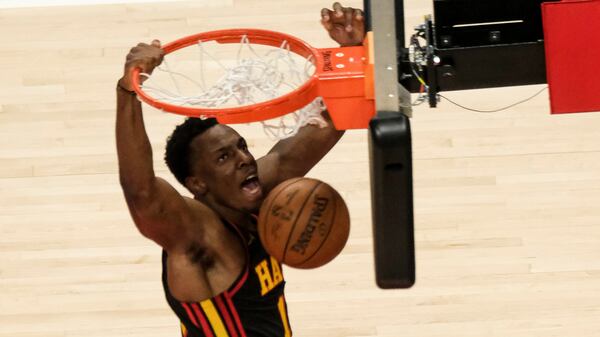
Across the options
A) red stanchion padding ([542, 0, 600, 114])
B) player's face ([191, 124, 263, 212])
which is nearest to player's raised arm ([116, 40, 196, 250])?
player's face ([191, 124, 263, 212])

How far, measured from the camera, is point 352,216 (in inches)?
211

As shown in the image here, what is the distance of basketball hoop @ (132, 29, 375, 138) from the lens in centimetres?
320

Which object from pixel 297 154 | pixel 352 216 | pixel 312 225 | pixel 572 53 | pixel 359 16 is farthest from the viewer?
pixel 352 216

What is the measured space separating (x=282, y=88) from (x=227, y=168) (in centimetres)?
46

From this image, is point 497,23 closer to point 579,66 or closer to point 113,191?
point 579,66

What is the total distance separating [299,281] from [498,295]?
2.74 feet

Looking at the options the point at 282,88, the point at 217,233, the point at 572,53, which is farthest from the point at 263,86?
the point at 572,53

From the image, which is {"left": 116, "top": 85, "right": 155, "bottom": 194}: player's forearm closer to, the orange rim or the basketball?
the orange rim

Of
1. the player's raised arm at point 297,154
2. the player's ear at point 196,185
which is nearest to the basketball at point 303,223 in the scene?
the player's ear at point 196,185

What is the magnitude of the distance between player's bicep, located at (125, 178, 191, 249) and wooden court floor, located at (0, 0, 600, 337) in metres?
1.49

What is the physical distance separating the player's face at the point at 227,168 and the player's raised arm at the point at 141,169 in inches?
8.6

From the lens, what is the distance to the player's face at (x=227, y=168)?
3.74 m

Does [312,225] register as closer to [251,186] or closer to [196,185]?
[251,186]

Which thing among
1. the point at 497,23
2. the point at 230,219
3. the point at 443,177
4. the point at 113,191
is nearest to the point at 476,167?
the point at 443,177
